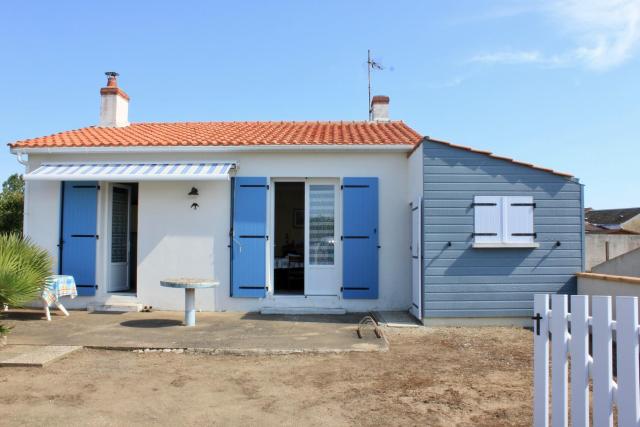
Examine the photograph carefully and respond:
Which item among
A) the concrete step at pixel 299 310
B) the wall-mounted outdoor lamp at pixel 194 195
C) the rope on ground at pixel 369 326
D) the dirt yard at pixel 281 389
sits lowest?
the dirt yard at pixel 281 389

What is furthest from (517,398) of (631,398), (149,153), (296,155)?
(149,153)

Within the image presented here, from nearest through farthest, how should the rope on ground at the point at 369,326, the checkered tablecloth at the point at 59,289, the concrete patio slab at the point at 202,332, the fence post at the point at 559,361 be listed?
1. the fence post at the point at 559,361
2. the concrete patio slab at the point at 202,332
3. the rope on ground at the point at 369,326
4. the checkered tablecloth at the point at 59,289

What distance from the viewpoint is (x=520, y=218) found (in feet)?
29.6

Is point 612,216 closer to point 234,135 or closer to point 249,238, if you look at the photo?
point 234,135

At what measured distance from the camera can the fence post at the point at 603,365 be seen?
3.25 meters

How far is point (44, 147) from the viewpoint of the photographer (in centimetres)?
1059

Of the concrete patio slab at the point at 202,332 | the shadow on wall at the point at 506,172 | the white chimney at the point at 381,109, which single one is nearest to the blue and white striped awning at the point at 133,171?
the concrete patio slab at the point at 202,332

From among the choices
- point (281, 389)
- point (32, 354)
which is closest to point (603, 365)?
point (281, 389)

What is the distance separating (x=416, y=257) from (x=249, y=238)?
341 centimetres

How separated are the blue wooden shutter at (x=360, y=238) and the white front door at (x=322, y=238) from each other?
29cm

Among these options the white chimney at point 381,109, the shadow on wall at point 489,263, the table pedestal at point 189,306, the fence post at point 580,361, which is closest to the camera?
the fence post at point 580,361

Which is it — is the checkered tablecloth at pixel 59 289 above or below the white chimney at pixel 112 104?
below

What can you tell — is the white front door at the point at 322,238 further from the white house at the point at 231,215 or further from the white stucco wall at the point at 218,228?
the white stucco wall at the point at 218,228

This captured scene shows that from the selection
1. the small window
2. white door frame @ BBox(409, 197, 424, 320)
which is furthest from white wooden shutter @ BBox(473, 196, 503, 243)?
white door frame @ BBox(409, 197, 424, 320)
